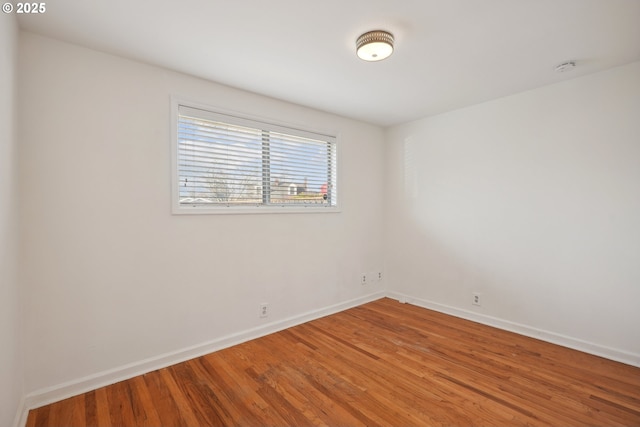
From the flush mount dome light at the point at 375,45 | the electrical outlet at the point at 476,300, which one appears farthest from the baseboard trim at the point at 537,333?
the flush mount dome light at the point at 375,45

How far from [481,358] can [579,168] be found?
196 centimetres

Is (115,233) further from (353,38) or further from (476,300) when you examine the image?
(476,300)

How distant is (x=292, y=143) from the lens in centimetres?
338

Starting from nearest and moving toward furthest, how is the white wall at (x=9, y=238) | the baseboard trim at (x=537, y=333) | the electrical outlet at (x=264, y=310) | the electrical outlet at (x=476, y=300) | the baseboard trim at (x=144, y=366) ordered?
the white wall at (x=9, y=238) → the baseboard trim at (x=144, y=366) → the baseboard trim at (x=537, y=333) → the electrical outlet at (x=264, y=310) → the electrical outlet at (x=476, y=300)

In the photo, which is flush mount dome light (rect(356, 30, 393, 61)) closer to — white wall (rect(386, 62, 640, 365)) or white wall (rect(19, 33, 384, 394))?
white wall (rect(19, 33, 384, 394))

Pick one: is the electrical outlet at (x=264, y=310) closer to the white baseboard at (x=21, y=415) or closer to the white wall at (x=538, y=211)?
the white baseboard at (x=21, y=415)

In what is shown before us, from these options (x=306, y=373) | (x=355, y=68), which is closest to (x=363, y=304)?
(x=306, y=373)

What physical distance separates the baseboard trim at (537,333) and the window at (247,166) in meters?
1.87

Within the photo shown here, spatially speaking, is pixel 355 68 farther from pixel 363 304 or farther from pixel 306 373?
pixel 363 304

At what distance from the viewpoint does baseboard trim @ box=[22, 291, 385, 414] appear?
1965 mm

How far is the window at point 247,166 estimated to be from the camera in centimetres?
263

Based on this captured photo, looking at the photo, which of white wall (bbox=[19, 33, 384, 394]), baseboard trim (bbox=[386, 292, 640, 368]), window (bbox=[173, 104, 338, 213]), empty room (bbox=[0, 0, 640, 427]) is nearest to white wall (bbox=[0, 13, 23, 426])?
empty room (bbox=[0, 0, 640, 427])

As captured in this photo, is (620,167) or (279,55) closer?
(279,55)

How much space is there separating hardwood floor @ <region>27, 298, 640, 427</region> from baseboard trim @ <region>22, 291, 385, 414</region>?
2.5 inches
